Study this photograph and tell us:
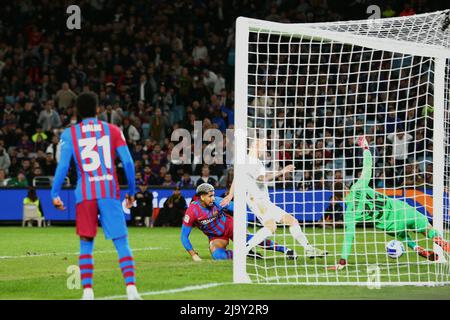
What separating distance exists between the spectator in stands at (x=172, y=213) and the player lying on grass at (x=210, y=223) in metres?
8.81

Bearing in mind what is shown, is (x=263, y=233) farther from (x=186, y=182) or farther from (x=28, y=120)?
(x=28, y=120)

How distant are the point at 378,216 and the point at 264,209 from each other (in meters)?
1.63

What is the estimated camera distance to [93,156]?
9.81m

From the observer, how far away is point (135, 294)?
974 cm

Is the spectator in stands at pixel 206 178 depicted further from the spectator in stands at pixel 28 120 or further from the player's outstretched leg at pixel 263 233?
the player's outstretched leg at pixel 263 233

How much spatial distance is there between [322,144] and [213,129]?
10.5 meters

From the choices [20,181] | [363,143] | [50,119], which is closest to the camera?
[363,143]

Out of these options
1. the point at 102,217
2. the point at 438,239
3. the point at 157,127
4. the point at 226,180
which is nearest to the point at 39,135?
the point at 157,127

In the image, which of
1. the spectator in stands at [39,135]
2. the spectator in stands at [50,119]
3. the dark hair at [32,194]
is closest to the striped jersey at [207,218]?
the dark hair at [32,194]

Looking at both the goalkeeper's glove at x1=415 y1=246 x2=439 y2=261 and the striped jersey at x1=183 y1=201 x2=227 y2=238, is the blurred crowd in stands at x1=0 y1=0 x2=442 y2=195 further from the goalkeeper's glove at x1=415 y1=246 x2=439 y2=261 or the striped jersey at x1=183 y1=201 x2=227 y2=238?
the goalkeeper's glove at x1=415 y1=246 x2=439 y2=261

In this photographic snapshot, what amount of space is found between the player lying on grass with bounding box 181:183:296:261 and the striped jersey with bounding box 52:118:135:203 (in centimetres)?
477

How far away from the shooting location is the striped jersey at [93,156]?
9.78 metres

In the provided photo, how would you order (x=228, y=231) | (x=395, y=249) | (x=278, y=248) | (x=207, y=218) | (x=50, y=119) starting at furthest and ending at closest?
(x=50, y=119) → (x=228, y=231) → (x=207, y=218) → (x=278, y=248) → (x=395, y=249)

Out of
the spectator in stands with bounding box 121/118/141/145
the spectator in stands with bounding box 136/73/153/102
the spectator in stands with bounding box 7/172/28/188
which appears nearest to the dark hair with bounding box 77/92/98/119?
the spectator in stands with bounding box 7/172/28/188
